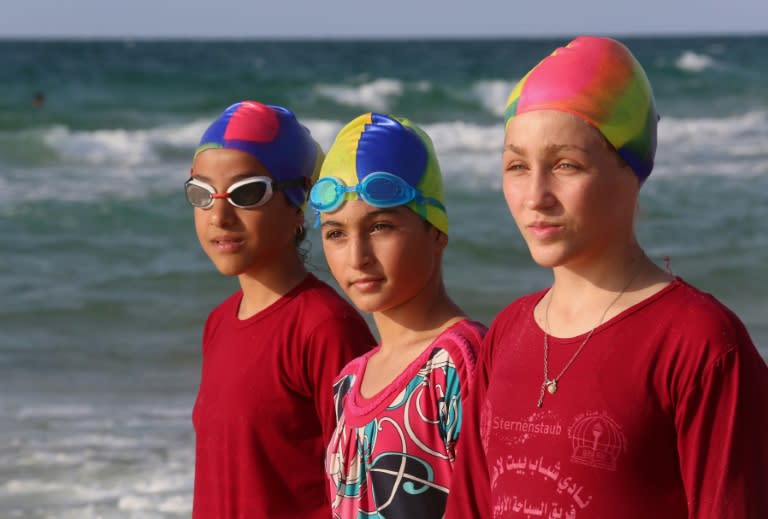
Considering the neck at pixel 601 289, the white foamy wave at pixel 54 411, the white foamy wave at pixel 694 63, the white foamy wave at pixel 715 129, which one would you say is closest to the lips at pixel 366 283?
the neck at pixel 601 289

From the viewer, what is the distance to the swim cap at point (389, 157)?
2885mm

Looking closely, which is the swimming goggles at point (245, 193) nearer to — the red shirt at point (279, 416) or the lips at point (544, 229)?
the red shirt at point (279, 416)

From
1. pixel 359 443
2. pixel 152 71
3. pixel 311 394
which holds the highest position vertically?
pixel 152 71

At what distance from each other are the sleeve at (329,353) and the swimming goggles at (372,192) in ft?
1.34

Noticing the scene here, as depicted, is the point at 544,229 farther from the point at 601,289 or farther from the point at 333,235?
the point at 333,235

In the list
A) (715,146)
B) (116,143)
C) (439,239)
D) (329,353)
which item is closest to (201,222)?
(329,353)

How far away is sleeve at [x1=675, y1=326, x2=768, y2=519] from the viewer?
2.04 meters

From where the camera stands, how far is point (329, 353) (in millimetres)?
3164

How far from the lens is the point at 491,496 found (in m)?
2.35

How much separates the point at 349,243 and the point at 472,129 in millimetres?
22047

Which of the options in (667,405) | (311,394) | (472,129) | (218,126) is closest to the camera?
(667,405)

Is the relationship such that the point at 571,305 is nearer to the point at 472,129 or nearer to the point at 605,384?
the point at 605,384

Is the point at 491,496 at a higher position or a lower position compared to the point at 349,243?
lower

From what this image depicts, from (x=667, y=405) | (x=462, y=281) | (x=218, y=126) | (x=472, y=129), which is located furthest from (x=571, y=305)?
(x=472, y=129)
